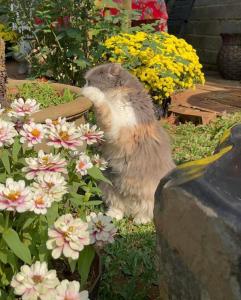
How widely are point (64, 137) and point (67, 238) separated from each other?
0.43 m

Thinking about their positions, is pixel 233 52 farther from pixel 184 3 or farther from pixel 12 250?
pixel 12 250

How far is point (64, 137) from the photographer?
1.70 m

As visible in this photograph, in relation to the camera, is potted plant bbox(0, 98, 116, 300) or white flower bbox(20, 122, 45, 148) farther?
white flower bbox(20, 122, 45, 148)

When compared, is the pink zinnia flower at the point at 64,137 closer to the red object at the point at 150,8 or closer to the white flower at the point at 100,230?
the white flower at the point at 100,230

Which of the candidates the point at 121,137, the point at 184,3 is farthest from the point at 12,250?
the point at 184,3

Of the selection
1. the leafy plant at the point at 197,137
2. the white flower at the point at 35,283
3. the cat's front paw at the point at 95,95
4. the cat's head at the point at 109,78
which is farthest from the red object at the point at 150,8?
the white flower at the point at 35,283

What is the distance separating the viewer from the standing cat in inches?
114

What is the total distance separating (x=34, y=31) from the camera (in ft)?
16.4

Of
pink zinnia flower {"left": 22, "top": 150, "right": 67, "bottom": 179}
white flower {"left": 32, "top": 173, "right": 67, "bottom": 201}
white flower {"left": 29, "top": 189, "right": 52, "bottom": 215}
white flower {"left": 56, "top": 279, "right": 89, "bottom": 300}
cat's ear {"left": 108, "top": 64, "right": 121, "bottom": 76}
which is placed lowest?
white flower {"left": 56, "top": 279, "right": 89, "bottom": 300}

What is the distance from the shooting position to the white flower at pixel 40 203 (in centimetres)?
146

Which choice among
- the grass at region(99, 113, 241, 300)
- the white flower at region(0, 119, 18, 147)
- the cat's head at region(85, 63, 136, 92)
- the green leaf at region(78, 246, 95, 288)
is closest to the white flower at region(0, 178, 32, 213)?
the white flower at region(0, 119, 18, 147)

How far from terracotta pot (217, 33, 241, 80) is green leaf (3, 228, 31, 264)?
762cm

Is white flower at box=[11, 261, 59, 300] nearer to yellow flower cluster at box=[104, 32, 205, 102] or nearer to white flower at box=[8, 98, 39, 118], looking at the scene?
white flower at box=[8, 98, 39, 118]

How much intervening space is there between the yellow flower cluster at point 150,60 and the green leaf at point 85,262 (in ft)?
11.1
